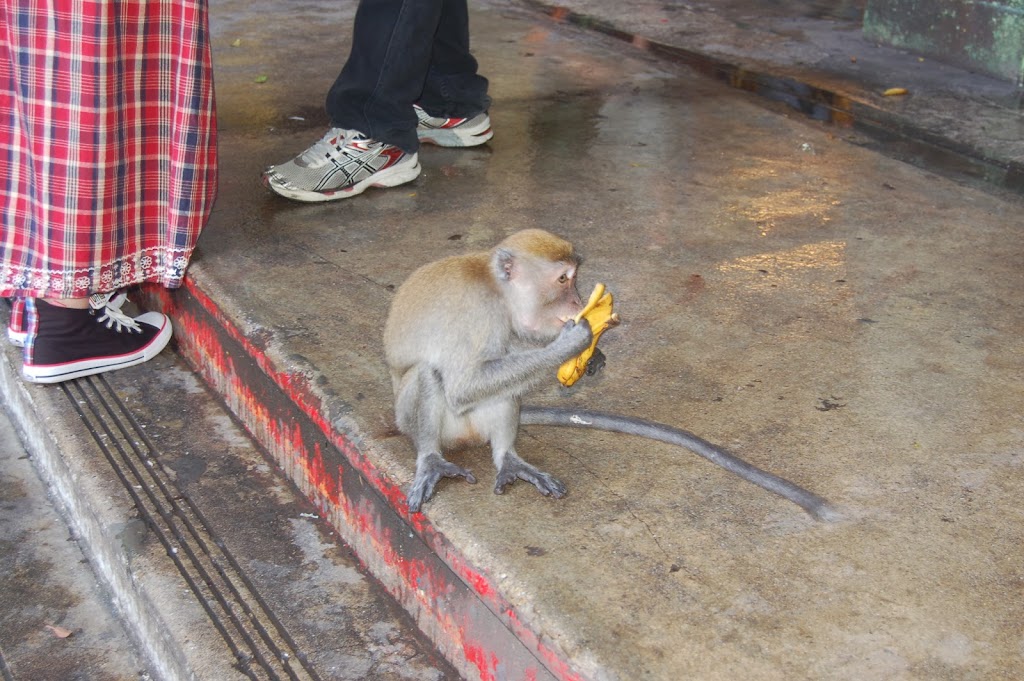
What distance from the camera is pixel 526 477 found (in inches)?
76.3

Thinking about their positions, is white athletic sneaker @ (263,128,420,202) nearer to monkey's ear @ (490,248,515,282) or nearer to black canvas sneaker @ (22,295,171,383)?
black canvas sneaker @ (22,295,171,383)

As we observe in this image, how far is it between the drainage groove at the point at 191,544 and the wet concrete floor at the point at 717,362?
35cm

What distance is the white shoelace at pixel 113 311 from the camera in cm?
277

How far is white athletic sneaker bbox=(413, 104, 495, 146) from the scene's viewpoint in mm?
3693

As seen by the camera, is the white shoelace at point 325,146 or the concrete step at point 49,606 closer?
the concrete step at point 49,606

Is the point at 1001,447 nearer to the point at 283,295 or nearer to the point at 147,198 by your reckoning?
the point at 283,295

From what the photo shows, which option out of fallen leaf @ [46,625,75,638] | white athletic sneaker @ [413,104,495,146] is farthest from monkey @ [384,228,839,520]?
white athletic sneaker @ [413,104,495,146]

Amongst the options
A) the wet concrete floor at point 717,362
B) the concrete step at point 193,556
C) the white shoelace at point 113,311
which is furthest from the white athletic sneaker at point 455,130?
the concrete step at point 193,556

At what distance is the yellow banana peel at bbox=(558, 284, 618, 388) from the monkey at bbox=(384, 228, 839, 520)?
1.0 inches

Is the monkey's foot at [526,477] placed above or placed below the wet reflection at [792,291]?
below

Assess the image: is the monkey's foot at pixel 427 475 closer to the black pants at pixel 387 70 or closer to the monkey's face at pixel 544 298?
the monkey's face at pixel 544 298

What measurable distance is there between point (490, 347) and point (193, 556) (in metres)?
0.75

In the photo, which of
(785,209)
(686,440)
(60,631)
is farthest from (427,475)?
(785,209)

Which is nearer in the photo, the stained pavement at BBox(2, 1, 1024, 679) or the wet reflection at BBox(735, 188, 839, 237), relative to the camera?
the stained pavement at BBox(2, 1, 1024, 679)
